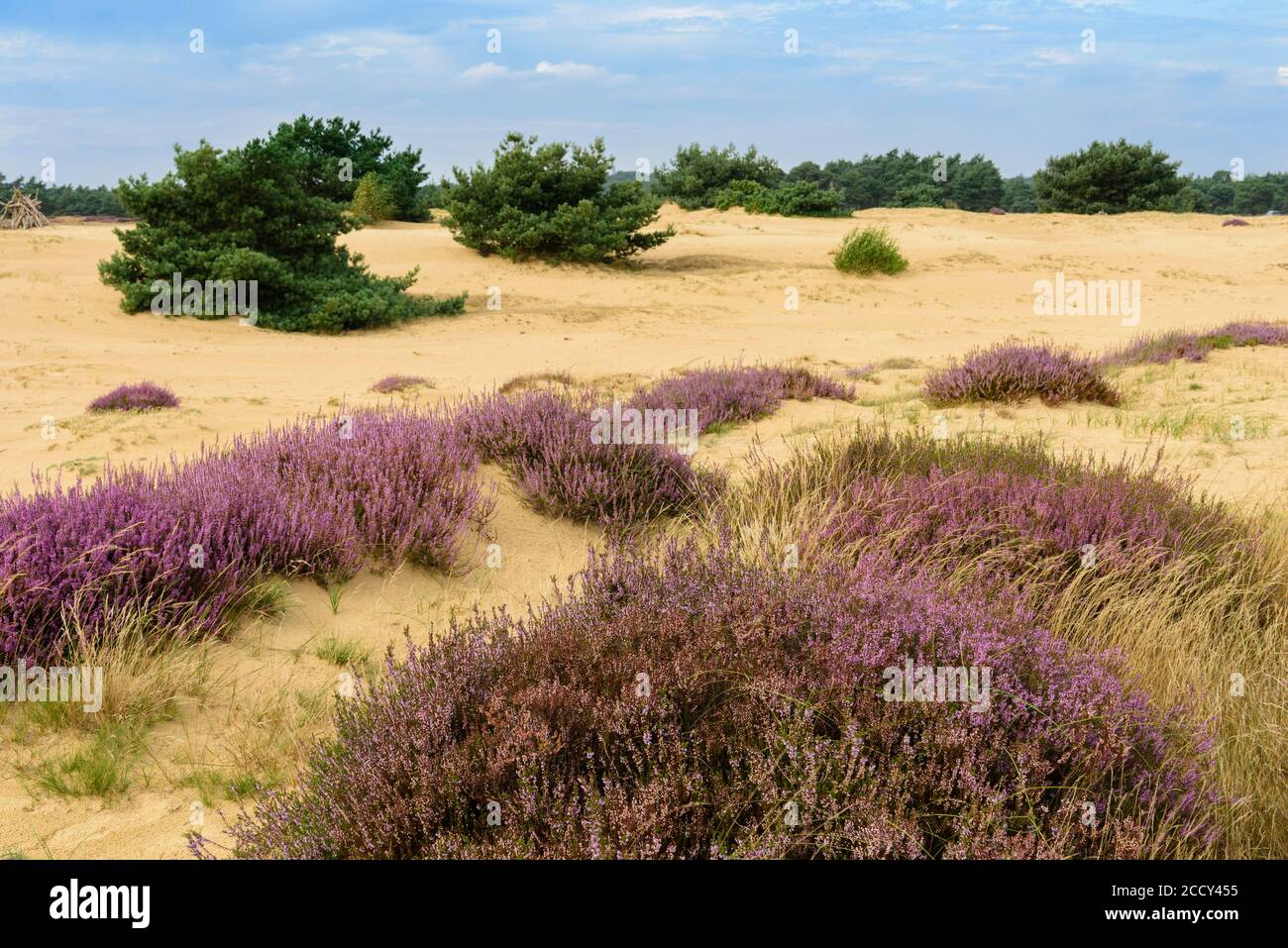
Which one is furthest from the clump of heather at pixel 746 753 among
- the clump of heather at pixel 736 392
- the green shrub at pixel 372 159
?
the green shrub at pixel 372 159

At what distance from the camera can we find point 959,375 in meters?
9.17

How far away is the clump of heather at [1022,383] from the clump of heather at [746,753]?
6230mm

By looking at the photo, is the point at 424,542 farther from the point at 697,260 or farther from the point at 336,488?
the point at 697,260

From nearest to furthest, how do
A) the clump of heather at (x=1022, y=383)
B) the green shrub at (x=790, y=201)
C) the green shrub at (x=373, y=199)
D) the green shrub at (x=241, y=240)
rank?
the clump of heather at (x=1022, y=383) < the green shrub at (x=241, y=240) < the green shrub at (x=373, y=199) < the green shrub at (x=790, y=201)

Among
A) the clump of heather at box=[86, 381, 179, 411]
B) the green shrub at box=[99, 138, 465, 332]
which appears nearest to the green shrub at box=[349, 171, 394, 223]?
the green shrub at box=[99, 138, 465, 332]

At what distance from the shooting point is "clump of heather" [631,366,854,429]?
8469 millimetres

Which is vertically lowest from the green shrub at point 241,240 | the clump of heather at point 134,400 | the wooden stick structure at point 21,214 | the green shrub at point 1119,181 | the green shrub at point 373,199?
the clump of heather at point 134,400

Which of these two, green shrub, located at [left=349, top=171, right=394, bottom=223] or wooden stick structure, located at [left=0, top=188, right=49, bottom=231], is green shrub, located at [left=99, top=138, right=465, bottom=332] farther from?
wooden stick structure, located at [left=0, top=188, right=49, bottom=231]

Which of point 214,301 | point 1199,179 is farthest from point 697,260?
point 1199,179

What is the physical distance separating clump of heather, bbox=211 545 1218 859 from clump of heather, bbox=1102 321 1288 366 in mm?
9246

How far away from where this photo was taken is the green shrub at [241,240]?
48.2ft

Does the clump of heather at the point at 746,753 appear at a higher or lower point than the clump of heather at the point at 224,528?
lower

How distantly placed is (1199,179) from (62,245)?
8209cm

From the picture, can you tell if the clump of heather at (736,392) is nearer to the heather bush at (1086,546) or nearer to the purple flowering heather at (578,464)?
the purple flowering heather at (578,464)
